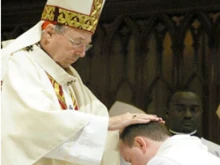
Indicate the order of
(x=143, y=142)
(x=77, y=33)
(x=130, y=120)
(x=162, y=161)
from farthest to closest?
(x=77, y=33)
(x=130, y=120)
(x=143, y=142)
(x=162, y=161)

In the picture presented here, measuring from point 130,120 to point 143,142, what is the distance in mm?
247

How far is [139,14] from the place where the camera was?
201 inches

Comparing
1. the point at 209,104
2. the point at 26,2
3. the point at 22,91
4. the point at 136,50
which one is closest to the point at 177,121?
the point at 209,104

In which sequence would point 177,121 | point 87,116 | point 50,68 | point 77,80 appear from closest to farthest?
point 87,116 → point 50,68 → point 77,80 → point 177,121

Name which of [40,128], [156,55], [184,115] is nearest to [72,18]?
[40,128]

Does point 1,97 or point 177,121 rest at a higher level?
point 1,97

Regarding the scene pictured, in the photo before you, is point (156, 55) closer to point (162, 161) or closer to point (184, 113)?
point (184, 113)

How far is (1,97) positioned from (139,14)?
2.45 meters

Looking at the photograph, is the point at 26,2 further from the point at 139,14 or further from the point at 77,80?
the point at 77,80

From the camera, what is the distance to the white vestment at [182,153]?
221 centimetres

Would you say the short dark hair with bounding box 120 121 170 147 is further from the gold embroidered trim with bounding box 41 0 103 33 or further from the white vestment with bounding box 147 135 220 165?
the gold embroidered trim with bounding box 41 0 103 33

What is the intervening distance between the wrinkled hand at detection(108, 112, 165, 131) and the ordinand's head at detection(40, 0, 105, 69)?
1.34 feet

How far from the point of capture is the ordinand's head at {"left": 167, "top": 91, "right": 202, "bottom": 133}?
4.08 metres

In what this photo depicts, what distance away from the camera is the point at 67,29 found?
302 cm
